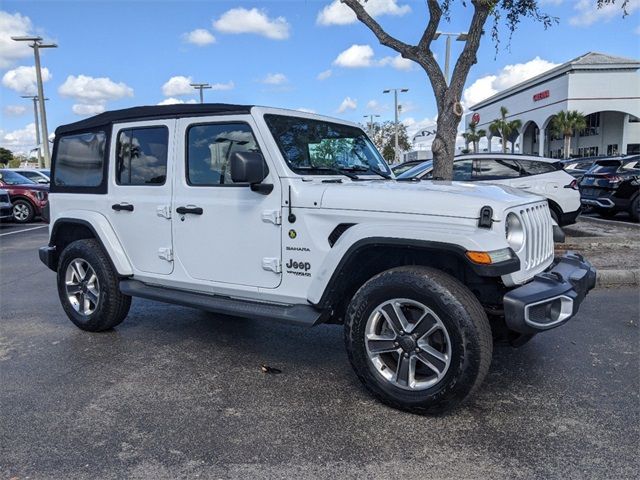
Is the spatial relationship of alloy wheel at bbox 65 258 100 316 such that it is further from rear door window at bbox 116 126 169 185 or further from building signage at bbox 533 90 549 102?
building signage at bbox 533 90 549 102

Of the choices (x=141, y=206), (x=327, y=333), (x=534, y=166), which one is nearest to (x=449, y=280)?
(x=327, y=333)

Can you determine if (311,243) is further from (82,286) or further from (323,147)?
(82,286)

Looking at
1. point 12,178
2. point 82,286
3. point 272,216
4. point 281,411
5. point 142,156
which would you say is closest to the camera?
point 281,411

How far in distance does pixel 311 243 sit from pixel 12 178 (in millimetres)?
15547

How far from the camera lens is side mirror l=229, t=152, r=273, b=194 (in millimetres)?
3584

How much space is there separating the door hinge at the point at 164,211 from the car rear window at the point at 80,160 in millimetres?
875

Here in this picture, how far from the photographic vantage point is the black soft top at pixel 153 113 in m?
4.11

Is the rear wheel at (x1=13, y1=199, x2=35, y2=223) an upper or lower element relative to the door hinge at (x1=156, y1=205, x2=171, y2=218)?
lower

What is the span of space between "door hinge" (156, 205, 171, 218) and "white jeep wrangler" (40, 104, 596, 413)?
0.02 m

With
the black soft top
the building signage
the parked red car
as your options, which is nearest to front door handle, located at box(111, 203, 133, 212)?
the black soft top

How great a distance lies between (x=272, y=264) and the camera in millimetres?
3840

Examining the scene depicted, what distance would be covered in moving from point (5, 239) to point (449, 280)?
12145 millimetres

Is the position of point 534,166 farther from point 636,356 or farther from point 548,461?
point 548,461

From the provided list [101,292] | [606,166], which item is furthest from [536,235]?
[606,166]
